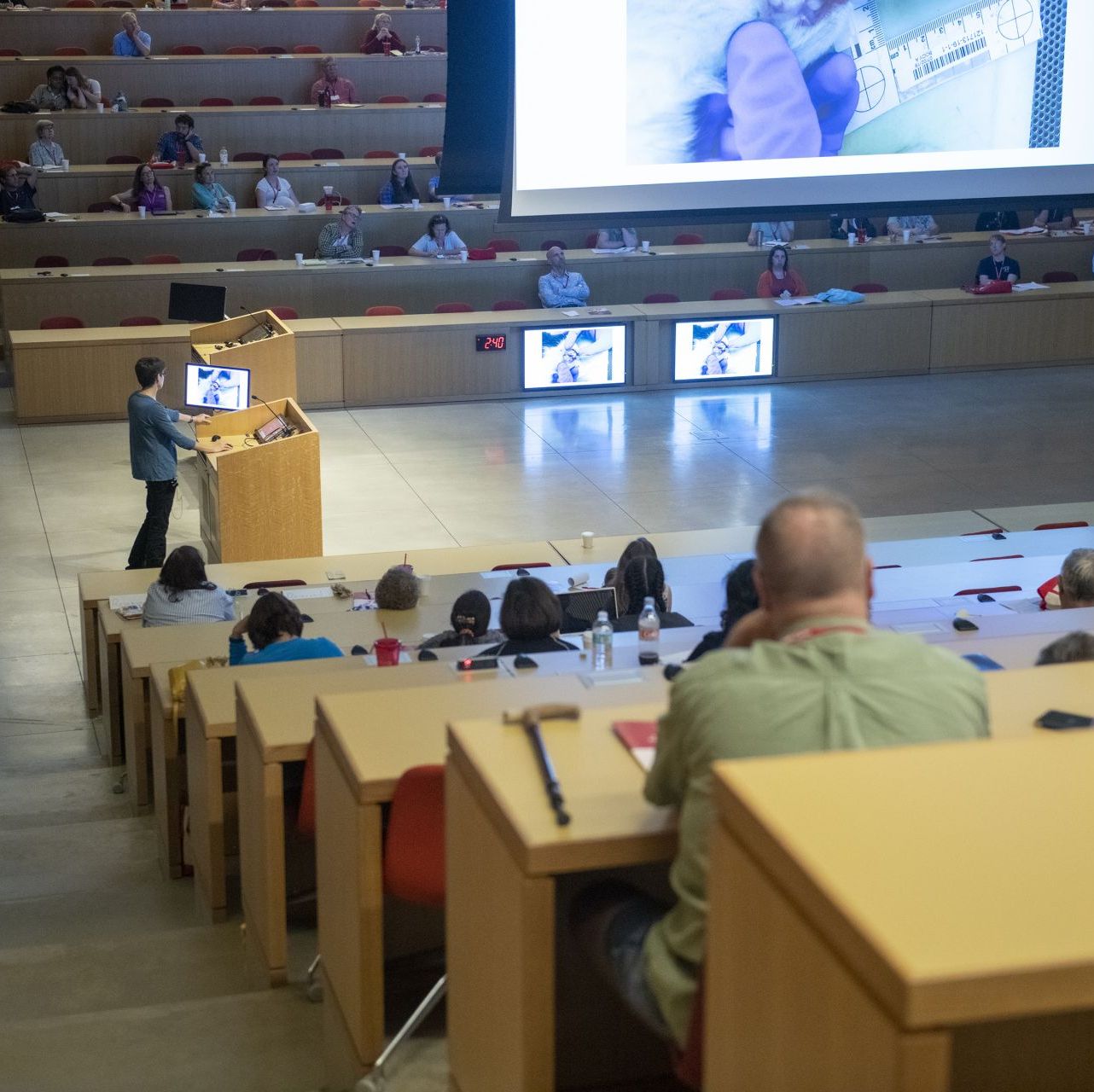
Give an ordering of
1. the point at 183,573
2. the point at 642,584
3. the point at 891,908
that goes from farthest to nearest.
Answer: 1. the point at 183,573
2. the point at 642,584
3. the point at 891,908

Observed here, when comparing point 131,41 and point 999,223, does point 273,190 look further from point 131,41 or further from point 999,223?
point 999,223

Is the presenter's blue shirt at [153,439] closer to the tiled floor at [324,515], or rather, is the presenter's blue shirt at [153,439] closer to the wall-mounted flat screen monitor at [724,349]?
the tiled floor at [324,515]

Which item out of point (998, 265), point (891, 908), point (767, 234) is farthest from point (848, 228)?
point (891, 908)

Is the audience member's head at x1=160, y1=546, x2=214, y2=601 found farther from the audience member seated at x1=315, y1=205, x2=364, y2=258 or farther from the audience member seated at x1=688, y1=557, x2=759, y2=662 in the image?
the audience member seated at x1=315, y1=205, x2=364, y2=258

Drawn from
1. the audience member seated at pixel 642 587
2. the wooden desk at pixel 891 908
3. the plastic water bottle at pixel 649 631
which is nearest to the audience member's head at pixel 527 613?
the plastic water bottle at pixel 649 631

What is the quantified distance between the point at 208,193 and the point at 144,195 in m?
0.66

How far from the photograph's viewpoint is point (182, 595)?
301 inches

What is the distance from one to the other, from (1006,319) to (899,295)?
3.76 feet

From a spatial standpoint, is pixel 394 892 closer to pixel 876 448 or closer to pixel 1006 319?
pixel 876 448

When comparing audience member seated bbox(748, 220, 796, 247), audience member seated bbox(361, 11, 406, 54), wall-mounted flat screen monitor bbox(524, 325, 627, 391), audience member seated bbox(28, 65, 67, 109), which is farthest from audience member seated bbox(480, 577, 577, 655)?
audience member seated bbox(361, 11, 406, 54)

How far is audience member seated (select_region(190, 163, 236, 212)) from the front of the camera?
53.4 feet

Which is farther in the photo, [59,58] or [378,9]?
[378,9]

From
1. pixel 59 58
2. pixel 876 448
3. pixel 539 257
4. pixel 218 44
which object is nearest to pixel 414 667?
pixel 876 448

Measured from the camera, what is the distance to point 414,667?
4.90 metres
